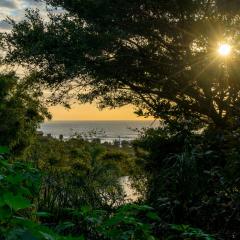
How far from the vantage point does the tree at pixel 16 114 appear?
3064cm

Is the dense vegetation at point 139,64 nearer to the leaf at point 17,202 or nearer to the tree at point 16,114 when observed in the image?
the leaf at point 17,202

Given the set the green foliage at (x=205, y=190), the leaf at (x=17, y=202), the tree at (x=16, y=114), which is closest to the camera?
the leaf at (x=17, y=202)

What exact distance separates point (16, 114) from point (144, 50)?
1626 centimetres

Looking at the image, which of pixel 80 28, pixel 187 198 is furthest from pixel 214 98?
pixel 187 198

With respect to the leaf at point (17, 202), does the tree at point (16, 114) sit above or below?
above

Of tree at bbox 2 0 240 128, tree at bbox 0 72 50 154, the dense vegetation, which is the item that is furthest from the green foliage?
tree at bbox 0 72 50 154

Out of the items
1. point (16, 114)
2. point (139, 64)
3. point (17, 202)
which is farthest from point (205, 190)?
point (16, 114)

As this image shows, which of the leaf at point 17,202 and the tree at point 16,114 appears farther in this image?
the tree at point 16,114

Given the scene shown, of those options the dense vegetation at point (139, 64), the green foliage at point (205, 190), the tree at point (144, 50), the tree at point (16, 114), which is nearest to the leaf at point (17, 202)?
the green foliage at point (205, 190)

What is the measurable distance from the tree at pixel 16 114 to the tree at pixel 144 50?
40.1 ft

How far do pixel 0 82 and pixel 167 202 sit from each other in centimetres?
2475

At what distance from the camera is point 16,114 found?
3142 centimetres

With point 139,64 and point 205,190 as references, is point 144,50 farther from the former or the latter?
point 205,190

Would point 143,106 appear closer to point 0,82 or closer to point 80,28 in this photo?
point 80,28
